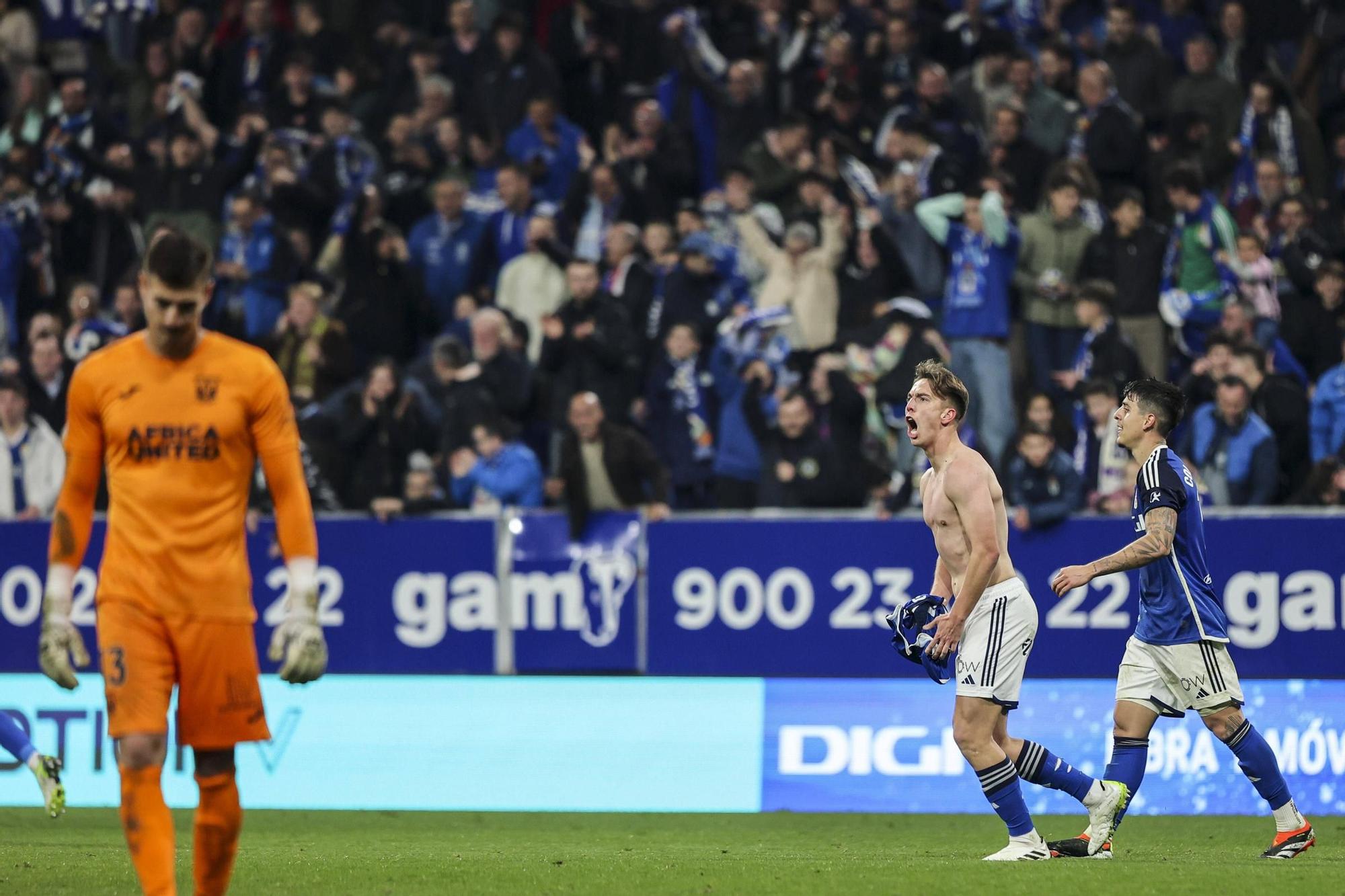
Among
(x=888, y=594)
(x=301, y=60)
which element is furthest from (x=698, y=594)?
(x=301, y=60)

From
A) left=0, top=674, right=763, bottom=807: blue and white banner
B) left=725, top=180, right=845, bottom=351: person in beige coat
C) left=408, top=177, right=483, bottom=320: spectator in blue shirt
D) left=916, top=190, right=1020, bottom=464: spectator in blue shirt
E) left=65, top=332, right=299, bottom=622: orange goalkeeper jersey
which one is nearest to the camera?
left=65, top=332, right=299, bottom=622: orange goalkeeper jersey

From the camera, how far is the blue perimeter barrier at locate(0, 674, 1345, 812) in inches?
487

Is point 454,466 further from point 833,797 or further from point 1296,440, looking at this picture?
point 1296,440

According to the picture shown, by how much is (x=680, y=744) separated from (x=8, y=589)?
19.9ft

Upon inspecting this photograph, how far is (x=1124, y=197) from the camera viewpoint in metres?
16.1

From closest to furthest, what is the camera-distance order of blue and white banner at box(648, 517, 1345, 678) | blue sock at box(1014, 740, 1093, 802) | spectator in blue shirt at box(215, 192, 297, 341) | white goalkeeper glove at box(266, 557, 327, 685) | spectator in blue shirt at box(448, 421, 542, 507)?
1. white goalkeeper glove at box(266, 557, 327, 685)
2. blue sock at box(1014, 740, 1093, 802)
3. blue and white banner at box(648, 517, 1345, 678)
4. spectator in blue shirt at box(448, 421, 542, 507)
5. spectator in blue shirt at box(215, 192, 297, 341)

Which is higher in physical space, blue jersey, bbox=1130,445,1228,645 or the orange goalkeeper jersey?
the orange goalkeeper jersey

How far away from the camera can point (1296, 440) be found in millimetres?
15164

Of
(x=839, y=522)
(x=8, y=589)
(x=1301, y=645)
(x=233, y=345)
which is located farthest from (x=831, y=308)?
(x=233, y=345)

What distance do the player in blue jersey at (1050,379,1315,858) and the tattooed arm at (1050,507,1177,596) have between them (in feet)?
0.36

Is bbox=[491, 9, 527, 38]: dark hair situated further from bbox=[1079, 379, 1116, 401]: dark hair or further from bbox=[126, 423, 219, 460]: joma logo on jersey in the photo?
bbox=[126, 423, 219, 460]: joma logo on jersey

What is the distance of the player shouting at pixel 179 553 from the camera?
248 inches

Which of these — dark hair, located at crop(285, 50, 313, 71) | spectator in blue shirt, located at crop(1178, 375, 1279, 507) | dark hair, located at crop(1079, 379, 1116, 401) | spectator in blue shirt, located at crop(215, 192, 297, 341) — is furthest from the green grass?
dark hair, located at crop(285, 50, 313, 71)

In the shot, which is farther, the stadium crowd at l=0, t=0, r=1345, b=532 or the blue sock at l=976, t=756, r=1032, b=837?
the stadium crowd at l=0, t=0, r=1345, b=532
